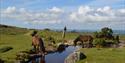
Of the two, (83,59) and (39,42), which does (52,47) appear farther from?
(39,42)

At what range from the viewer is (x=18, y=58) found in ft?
178

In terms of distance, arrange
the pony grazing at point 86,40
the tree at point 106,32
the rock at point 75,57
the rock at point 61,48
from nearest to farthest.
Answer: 1. the rock at point 75,57
2. the pony grazing at point 86,40
3. the rock at point 61,48
4. the tree at point 106,32

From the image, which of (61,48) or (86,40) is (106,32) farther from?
(61,48)

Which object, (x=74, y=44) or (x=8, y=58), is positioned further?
(x=74, y=44)

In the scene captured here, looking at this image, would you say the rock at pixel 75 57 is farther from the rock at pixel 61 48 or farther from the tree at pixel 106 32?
the tree at pixel 106 32

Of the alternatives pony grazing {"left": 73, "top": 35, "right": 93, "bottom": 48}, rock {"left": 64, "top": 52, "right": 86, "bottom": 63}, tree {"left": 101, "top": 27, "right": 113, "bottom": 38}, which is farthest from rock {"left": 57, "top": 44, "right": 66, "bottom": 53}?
rock {"left": 64, "top": 52, "right": 86, "bottom": 63}

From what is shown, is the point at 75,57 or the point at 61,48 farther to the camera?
the point at 61,48

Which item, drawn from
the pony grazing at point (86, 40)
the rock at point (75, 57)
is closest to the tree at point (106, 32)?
the pony grazing at point (86, 40)

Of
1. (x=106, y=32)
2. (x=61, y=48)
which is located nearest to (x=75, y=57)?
(x=61, y=48)

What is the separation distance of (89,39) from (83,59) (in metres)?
36.8

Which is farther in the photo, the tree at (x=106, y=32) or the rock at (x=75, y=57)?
the tree at (x=106, y=32)

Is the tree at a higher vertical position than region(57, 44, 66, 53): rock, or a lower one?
higher

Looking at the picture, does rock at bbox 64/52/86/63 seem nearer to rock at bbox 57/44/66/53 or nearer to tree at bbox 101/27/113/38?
rock at bbox 57/44/66/53

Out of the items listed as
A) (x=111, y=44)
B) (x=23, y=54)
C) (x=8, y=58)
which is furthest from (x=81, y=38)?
(x=8, y=58)
